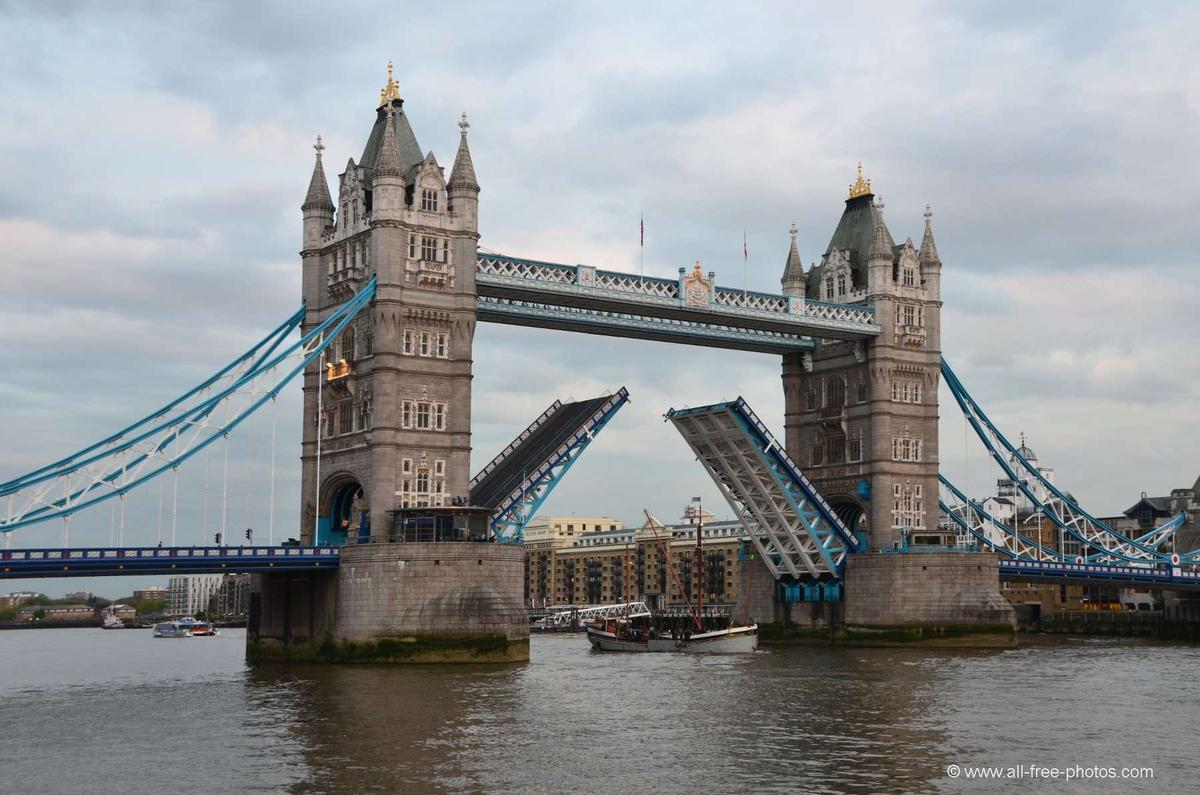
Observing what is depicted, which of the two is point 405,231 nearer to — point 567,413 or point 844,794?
point 567,413

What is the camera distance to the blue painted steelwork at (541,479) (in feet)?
233

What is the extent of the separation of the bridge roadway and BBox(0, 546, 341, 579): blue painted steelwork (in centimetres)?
1579

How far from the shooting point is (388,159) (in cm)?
7031

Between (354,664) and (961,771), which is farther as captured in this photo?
(354,664)

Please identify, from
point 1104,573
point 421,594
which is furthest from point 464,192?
point 1104,573

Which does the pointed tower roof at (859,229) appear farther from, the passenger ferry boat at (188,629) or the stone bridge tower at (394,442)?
the passenger ferry boat at (188,629)

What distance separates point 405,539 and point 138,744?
2667 cm

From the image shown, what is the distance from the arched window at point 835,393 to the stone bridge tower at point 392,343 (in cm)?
2838

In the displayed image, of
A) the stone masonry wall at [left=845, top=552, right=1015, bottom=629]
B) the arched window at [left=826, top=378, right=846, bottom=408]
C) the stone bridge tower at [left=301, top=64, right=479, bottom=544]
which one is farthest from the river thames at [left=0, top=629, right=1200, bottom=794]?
the arched window at [left=826, top=378, right=846, bottom=408]

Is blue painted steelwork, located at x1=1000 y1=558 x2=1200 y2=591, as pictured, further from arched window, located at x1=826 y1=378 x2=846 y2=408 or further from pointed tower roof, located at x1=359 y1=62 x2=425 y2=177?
pointed tower roof, located at x1=359 y1=62 x2=425 y2=177

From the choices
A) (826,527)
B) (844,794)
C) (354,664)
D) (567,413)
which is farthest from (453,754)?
(826,527)

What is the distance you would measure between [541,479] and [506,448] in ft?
23.4

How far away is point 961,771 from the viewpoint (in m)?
34.9

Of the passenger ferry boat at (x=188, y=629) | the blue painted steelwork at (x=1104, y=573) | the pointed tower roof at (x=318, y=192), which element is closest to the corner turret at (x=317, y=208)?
the pointed tower roof at (x=318, y=192)
